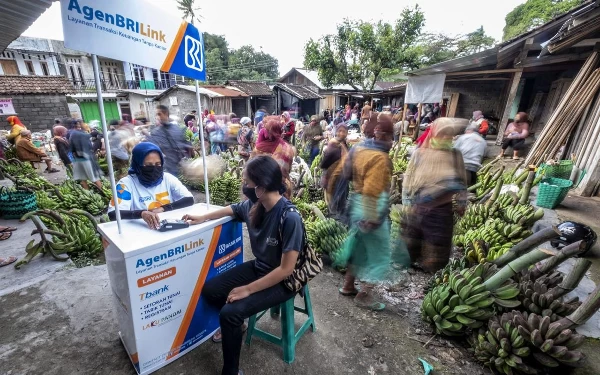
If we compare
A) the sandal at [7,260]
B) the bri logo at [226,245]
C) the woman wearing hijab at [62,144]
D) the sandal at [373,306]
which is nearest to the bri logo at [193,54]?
the bri logo at [226,245]

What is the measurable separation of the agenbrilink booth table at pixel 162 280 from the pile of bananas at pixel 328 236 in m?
2.12

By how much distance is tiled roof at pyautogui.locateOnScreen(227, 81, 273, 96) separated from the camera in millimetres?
22953

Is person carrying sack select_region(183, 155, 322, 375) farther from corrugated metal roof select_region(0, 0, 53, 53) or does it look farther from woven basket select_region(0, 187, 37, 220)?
woven basket select_region(0, 187, 37, 220)

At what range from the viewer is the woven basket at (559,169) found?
5695 millimetres

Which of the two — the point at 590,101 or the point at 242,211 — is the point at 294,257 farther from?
the point at 590,101

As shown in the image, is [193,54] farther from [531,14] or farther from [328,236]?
[531,14]

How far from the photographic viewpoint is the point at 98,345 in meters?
2.37

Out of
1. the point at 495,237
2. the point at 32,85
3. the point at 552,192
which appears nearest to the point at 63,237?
the point at 495,237

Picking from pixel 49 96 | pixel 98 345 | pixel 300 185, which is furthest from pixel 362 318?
pixel 49 96

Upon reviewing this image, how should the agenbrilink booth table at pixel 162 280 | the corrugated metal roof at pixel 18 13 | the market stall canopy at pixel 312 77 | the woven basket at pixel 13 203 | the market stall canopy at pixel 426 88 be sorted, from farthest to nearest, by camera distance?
the market stall canopy at pixel 312 77 < the market stall canopy at pixel 426 88 < the woven basket at pixel 13 203 < the corrugated metal roof at pixel 18 13 < the agenbrilink booth table at pixel 162 280

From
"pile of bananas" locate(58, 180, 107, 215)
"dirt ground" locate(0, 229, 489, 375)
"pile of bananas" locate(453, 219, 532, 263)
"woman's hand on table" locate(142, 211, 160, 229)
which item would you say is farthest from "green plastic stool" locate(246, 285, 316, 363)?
"pile of bananas" locate(58, 180, 107, 215)

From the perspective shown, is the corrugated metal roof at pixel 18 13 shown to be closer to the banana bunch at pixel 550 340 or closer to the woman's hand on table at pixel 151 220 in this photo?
the woman's hand on table at pixel 151 220

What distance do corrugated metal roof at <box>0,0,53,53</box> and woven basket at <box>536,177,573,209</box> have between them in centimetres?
753

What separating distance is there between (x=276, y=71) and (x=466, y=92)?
40557 millimetres
